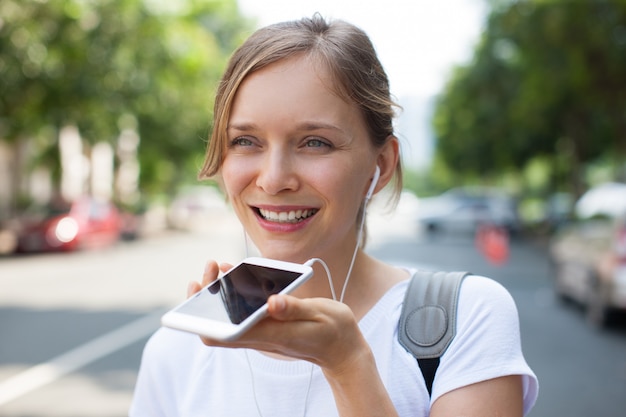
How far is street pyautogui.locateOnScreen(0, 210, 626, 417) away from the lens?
19.6ft

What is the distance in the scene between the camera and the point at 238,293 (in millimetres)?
1330

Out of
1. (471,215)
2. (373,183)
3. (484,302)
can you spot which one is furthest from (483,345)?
(471,215)

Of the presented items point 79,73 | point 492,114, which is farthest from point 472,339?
point 492,114

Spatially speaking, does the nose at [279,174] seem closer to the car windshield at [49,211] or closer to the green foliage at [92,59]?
the green foliage at [92,59]

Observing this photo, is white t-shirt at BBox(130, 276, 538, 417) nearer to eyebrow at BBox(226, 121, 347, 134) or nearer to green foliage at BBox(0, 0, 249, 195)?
eyebrow at BBox(226, 121, 347, 134)

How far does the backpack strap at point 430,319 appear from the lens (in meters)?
1.51

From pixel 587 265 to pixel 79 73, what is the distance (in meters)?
13.1

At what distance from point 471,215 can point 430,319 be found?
30.3m

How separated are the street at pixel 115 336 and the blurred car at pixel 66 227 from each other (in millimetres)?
1689

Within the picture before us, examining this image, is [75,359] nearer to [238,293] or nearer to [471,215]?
[238,293]

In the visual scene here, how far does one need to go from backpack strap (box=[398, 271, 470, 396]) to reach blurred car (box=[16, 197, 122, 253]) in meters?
19.4

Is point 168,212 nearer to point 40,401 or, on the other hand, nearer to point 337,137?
point 40,401

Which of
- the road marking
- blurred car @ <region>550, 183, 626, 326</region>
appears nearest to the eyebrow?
the road marking

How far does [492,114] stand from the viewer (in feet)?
94.4
